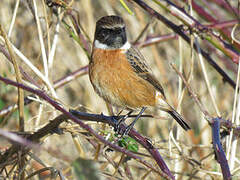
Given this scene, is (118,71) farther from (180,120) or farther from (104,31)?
(180,120)

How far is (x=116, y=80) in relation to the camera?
384cm

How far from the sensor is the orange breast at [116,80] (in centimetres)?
381

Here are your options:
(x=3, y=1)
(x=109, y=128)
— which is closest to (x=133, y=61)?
(x=109, y=128)

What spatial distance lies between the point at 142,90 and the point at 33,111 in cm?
250

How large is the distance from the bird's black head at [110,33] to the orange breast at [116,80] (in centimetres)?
8

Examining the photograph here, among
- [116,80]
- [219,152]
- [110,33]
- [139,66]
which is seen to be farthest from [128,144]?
[110,33]

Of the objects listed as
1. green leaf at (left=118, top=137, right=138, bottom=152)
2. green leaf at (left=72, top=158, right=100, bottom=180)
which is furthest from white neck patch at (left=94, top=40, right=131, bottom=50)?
green leaf at (left=72, top=158, right=100, bottom=180)

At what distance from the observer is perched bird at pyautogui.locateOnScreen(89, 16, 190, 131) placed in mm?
3828

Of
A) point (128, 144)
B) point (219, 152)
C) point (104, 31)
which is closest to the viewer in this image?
point (219, 152)

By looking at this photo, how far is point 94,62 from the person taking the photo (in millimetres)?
3908

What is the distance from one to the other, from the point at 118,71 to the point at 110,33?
403 millimetres

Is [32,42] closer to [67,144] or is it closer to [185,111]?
[67,144]

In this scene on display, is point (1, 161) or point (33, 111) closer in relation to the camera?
point (1, 161)

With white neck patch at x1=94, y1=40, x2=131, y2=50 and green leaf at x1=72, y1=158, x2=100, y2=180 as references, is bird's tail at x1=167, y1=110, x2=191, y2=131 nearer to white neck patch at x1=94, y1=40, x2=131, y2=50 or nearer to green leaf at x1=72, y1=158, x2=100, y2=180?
white neck patch at x1=94, y1=40, x2=131, y2=50
